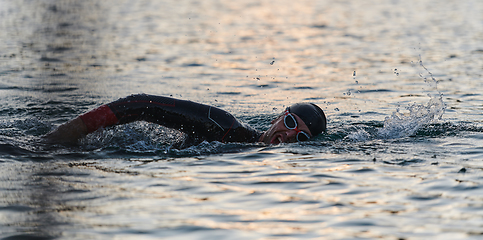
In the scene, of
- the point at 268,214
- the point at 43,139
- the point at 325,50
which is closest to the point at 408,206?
the point at 268,214

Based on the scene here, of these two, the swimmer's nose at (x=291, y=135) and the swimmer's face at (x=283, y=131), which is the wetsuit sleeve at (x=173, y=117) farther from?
the swimmer's nose at (x=291, y=135)

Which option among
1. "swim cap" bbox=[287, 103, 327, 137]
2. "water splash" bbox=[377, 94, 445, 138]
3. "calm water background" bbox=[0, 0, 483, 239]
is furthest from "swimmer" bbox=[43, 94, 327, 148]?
"water splash" bbox=[377, 94, 445, 138]

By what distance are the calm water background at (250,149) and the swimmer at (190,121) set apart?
0.60 feet

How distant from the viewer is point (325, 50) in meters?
18.9

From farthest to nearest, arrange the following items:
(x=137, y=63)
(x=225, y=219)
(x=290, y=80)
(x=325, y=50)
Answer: (x=325, y=50) → (x=137, y=63) → (x=290, y=80) → (x=225, y=219)

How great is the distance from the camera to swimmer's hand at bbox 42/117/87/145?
6.22 m

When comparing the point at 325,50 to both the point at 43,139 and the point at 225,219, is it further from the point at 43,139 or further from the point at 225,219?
the point at 225,219

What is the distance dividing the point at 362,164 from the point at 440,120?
336cm

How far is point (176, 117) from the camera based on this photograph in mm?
6570

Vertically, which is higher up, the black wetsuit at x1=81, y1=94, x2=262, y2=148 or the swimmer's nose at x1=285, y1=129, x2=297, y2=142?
the black wetsuit at x1=81, y1=94, x2=262, y2=148

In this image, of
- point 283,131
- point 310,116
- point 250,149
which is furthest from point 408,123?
point 250,149

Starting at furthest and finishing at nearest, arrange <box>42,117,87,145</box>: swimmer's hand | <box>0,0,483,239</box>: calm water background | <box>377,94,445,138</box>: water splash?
<box>377,94,445,138</box>: water splash
<box>42,117,87,145</box>: swimmer's hand
<box>0,0,483,239</box>: calm water background

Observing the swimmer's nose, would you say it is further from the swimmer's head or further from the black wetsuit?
the black wetsuit

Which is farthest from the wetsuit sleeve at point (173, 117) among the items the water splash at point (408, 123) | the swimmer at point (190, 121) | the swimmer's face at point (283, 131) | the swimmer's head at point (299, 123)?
the water splash at point (408, 123)
